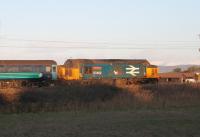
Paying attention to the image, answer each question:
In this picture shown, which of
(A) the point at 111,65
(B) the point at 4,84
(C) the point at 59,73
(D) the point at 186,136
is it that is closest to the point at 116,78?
(A) the point at 111,65

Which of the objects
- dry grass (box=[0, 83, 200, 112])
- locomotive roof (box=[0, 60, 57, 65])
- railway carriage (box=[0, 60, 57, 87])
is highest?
locomotive roof (box=[0, 60, 57, 65])

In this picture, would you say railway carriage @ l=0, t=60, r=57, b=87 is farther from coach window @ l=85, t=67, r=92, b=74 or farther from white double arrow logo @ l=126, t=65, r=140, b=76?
white double arrow logo @ l=126, t=65, r=140, b=76

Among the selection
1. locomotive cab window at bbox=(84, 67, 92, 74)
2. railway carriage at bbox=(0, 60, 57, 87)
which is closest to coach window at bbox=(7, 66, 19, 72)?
railway carriage at bbox=(0, 60, 57, 87)

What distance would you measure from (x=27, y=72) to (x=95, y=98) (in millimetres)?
23680

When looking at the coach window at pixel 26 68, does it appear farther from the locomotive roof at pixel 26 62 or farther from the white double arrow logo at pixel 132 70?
the white double arrow logo at pixel 132 70

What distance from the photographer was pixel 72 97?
38938 mm

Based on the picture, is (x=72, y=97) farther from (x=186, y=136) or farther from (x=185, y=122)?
(x=186, y=136)

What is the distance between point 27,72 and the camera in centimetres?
6069

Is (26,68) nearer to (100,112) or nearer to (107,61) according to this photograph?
(107,61)

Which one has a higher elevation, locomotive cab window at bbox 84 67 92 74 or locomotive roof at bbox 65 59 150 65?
locomotive roof at bbox 65 59 150 65

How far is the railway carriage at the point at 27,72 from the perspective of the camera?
58625 mm

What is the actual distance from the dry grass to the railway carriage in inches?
633

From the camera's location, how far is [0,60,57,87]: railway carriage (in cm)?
5862

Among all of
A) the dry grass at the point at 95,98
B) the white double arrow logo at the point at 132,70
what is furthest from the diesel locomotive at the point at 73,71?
the dry grass at the point at 95,98
